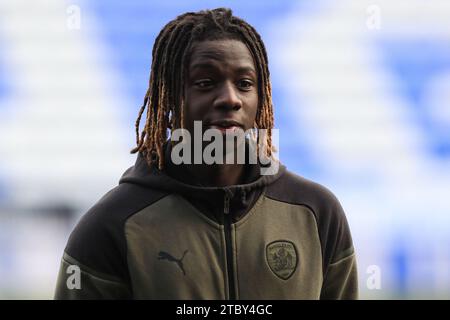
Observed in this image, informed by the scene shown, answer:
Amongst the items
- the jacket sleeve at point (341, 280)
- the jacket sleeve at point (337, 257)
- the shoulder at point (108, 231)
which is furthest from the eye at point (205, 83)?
the jacket sleeve at point (341, 280)

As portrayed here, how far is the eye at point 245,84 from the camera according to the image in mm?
3164

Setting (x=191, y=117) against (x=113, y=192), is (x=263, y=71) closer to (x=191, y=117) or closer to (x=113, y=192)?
(x=191, y=117)

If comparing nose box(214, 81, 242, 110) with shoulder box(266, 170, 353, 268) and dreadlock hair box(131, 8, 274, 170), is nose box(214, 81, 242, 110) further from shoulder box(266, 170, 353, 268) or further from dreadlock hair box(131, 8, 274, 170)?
shoulder box(266, 170, 353, 268)

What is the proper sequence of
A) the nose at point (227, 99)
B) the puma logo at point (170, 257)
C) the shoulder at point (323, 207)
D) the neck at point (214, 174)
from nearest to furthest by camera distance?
the nose at point (227, 99)
the puma logo at point (170, 257)
the neck at point (214, 174)
the shoulder at point (323, 207)

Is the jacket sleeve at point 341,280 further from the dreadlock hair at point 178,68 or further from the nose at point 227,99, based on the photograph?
the nose at point 227,99

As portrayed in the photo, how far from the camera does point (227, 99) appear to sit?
3055mm

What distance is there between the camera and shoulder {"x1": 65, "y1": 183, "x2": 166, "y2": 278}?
127 inches

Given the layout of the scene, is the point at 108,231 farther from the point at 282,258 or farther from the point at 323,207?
the point at 323,207

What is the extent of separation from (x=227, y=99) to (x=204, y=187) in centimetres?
43

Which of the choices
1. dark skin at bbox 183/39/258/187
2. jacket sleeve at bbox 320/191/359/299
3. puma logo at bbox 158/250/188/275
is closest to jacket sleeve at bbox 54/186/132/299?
puma logo at bbox 158/250/188/275

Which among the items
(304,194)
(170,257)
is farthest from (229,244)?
(304,194)

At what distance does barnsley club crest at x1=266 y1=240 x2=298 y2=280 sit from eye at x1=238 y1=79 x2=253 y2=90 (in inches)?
27.1

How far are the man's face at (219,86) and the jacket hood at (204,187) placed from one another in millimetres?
256
